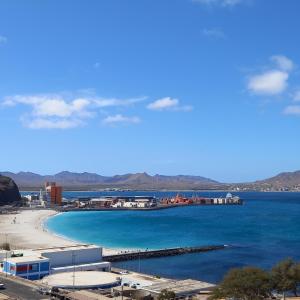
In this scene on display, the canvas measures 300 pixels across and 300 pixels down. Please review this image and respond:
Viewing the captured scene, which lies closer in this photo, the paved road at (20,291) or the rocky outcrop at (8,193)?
the paved road at (20,291)

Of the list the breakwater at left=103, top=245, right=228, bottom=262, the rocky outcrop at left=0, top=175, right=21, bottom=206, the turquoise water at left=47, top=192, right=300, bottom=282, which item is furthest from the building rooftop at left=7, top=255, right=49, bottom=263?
the rocky outcrop at left=0, top=175, right=21, bottom=206

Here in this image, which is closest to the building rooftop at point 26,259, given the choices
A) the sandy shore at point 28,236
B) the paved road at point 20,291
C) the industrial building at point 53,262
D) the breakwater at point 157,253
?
the industrial building at point 53,262

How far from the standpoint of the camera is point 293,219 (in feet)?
307

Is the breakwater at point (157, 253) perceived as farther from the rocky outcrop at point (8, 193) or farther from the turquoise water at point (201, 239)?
the rocky outcrop at point (8, 193)

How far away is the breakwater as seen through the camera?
4681 cm

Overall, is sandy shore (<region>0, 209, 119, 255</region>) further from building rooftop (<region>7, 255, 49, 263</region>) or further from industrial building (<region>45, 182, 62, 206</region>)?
industrial building (<region>45, 182, 62, 206</region>)

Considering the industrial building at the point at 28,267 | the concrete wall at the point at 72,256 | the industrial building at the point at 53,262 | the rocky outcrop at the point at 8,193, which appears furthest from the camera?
the rocky outcrop at the point at 8,193

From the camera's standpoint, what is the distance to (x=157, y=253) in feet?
164

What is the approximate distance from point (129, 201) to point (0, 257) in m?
106

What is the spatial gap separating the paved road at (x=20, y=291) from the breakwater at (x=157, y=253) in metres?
17.3

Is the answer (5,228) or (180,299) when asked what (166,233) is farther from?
(180,299)

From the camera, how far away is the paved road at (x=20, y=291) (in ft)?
84.0

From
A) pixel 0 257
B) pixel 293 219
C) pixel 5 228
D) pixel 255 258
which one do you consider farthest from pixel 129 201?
pixel 0 257

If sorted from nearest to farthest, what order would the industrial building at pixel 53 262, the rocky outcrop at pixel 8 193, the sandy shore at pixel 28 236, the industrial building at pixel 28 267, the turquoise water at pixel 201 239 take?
the industrial building at pixel 28 267, the industrial building at pixel 53 262, the turquoise water at pixel 201 239, the sandy shore at pixel 28 236, the rocky outcrop at pixel 8 193
